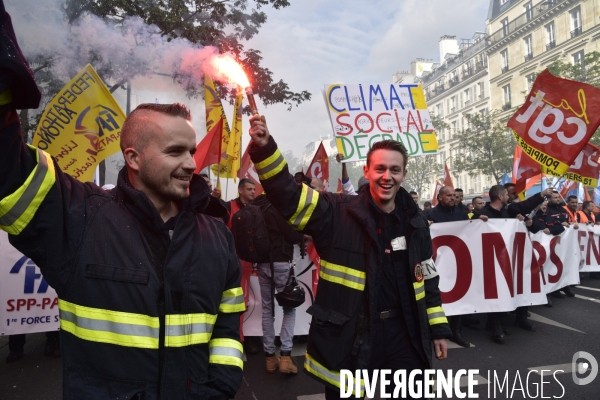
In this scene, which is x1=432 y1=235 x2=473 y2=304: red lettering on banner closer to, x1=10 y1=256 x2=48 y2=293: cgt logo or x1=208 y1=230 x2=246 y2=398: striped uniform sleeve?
x1=208 y1=230 x2=246 y2=398: striped uniform sleeve

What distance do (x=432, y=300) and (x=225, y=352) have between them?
1.54 m

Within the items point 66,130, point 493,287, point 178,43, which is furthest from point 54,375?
point 493,287

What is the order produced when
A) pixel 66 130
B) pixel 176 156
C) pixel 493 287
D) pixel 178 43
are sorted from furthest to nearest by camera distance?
pixel 493 287 → pixel 66 130 → pixel 178 43 → pixel 176 156

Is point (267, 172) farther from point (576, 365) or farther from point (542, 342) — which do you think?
point (542, 342)

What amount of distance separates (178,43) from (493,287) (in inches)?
192

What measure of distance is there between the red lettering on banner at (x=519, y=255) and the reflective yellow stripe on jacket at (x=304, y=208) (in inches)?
179

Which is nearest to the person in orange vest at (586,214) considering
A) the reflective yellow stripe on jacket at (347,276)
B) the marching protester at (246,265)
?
the marching protester at (246,265)

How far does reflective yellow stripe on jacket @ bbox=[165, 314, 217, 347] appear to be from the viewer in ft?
4.84

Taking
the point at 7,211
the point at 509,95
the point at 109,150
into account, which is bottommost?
the point at 7,211

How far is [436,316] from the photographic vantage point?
259 centimetres

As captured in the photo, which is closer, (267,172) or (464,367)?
(267,172)

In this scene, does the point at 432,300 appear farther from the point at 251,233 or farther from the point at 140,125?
the point at 251,233

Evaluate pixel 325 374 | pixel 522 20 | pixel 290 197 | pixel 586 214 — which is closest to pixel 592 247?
pixel 586 214

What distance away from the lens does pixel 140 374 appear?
1.42 metres
